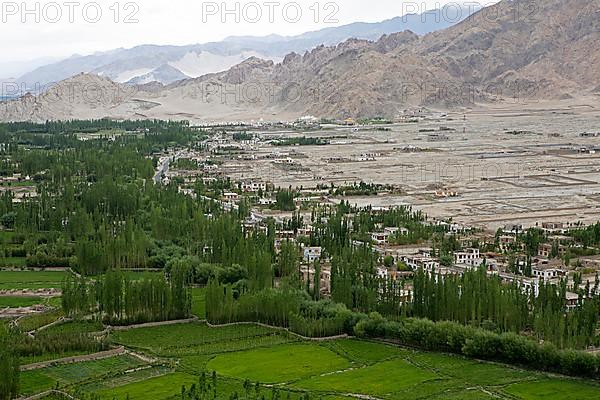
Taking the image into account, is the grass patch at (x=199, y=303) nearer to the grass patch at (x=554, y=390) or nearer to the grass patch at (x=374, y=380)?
the grass patch at (x=374, y=380)

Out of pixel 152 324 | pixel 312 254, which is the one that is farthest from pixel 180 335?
pixel 312 254

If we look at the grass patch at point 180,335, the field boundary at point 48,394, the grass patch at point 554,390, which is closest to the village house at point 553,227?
the grass patch at point 180,335

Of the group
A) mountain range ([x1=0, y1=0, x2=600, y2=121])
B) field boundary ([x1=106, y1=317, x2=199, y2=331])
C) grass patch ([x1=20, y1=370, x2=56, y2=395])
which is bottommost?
grass patch ([x1=20, y1=370, x2=56, y2=395])

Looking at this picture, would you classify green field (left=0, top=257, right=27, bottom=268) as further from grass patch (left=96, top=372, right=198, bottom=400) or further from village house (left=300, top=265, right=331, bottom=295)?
grass patch (left=96, top=372, right=198, bottom=400)

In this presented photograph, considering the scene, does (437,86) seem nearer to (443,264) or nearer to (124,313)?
(443,264)

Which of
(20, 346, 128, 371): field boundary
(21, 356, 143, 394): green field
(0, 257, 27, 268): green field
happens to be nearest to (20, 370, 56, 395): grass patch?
(21, 356, 143, 394): green field

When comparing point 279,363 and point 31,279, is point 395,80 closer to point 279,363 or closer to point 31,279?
point 31,279
